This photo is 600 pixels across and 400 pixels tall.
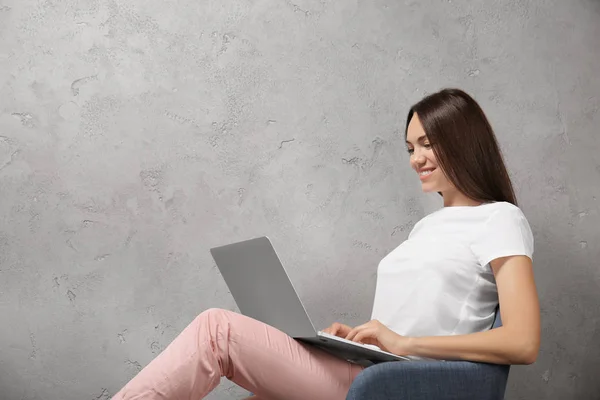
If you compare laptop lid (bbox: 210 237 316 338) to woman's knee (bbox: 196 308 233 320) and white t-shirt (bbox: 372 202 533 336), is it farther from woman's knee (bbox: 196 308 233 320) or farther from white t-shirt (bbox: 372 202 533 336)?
white t-shirt (bbox: 372 202 533 336)

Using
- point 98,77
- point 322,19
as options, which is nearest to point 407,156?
point 322,19

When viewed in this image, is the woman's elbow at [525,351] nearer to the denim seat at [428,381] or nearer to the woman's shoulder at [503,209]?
the denim seat at [428,381]

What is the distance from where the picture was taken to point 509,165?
8.48ft

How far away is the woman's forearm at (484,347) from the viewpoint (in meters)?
1.61

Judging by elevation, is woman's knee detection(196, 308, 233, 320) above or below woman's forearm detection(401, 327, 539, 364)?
above

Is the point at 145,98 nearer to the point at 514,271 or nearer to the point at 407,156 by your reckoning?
the point at 407,156

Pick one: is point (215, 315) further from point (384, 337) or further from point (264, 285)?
point (384, 337)

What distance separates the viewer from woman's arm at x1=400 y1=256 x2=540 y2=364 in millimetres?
1615

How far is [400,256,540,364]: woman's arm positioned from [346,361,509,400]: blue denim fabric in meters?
0.04

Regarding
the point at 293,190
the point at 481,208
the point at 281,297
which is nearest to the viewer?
the point at 281,297

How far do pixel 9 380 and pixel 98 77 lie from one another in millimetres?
1087

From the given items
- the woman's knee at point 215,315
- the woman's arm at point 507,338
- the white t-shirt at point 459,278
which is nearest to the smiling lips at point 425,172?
the white t-shirt at point 459,278

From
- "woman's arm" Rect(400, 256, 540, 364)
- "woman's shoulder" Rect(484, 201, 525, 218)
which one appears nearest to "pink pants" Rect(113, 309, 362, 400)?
"woman's arm" Rect(400, 256, 540, 364)

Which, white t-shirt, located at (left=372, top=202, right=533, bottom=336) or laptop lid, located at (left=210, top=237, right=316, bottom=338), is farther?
white t-shirt, located at (left=372, top=202, right=533, bottom=336)
